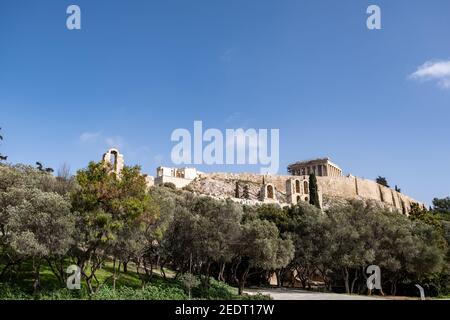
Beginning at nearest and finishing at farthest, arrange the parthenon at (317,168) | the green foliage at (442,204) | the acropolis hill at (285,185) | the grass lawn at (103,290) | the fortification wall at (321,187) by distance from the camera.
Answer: the grass lawn at (103,290)
the acropolis hill at (285,185)
the fortification wall at (321,187)
the green foliage at (442,204)
the parthenon at (317,168)

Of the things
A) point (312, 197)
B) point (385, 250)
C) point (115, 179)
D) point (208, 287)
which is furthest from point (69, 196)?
point (312, 197)

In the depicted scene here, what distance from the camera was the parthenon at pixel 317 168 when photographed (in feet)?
424

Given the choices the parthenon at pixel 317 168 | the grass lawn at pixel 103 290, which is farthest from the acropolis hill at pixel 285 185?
the grass lawn at pixel 103 290

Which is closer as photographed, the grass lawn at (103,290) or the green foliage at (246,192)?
the grass lawn at (103,290)

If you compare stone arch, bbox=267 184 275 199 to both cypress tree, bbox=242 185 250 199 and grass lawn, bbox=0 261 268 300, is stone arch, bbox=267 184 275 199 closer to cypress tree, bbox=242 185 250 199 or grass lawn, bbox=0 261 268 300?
cypress tree, bbox=242 185 250 199

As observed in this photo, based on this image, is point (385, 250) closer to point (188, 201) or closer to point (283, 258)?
point (283, 258)

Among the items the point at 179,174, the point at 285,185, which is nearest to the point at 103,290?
the point at 179,174

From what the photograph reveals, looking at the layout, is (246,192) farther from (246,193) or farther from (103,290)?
(103,290)

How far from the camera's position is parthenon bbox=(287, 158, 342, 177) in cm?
12912

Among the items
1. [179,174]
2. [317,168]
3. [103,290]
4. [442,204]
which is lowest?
[103,290]

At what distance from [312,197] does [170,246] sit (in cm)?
4364

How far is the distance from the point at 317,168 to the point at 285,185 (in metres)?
26.4

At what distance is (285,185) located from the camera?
10806 cm

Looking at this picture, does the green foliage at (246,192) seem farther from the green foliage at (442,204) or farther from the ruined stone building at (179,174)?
the green foliage at (442,204)
